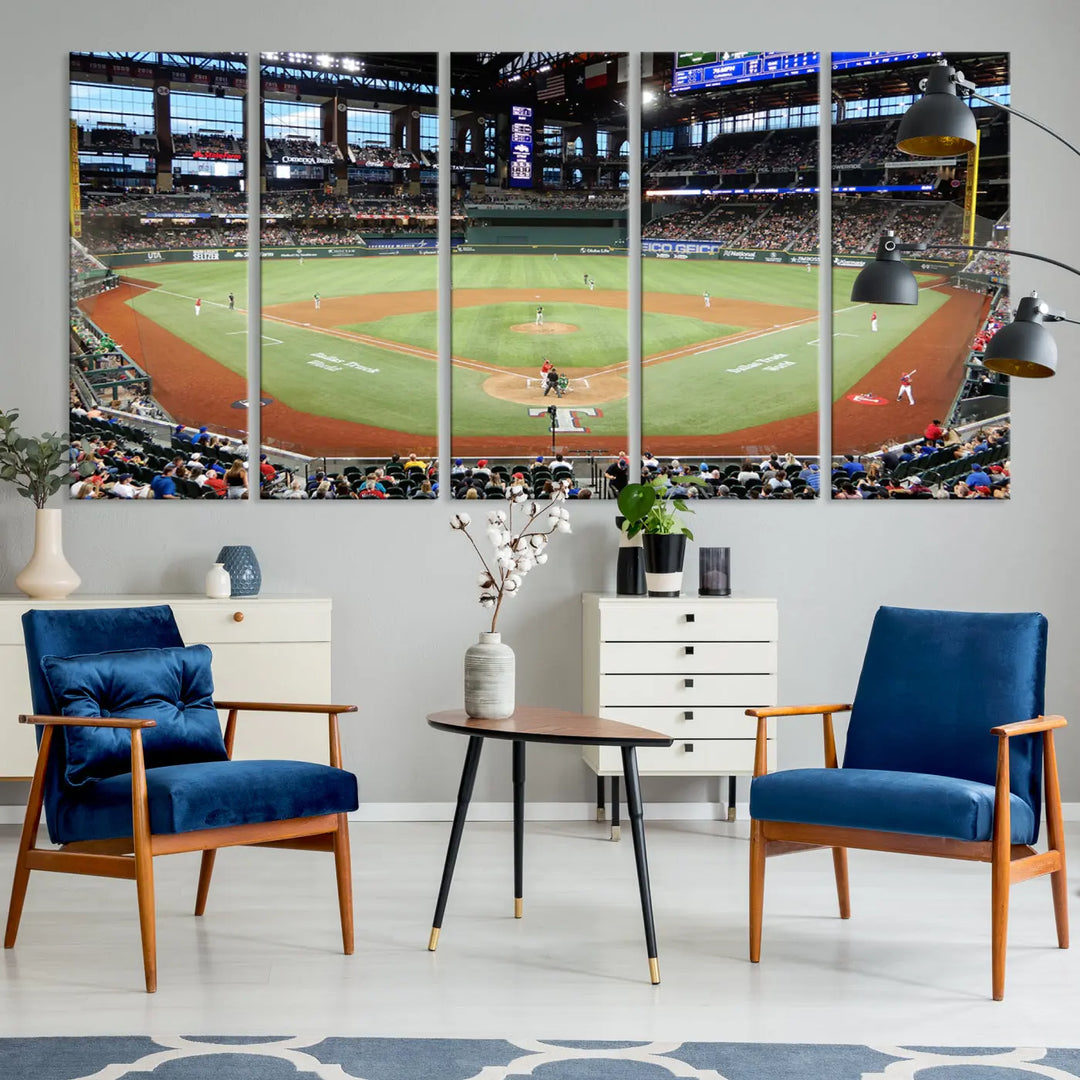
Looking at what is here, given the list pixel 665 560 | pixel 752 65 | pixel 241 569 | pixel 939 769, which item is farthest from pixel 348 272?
pixel 939 769

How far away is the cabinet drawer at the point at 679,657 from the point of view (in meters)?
4.80

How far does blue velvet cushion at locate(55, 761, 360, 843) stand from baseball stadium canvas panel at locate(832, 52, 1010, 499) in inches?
113

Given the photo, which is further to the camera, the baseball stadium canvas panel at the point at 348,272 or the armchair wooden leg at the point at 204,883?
the baseball stadium canvas panel at the point at 348,272

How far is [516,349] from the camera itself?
5.29 meters

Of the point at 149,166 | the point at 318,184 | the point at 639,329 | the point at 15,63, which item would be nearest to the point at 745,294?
the point at 639,329

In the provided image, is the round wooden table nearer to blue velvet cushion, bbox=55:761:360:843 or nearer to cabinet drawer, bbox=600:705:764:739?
blue velvet cushion, bbox=55:761:360:843

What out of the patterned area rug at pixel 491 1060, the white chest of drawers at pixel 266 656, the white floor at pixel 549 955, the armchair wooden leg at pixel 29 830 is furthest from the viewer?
the white chest of drawers at pixel 266 656

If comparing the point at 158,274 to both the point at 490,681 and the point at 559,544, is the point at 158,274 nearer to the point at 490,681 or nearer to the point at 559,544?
the point at 559,544

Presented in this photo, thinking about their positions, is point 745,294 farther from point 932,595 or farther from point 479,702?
point 479,702

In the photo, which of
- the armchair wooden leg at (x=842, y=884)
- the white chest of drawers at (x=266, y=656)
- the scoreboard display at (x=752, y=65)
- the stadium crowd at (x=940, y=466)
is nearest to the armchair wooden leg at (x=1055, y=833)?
the armchair wooden leg at (x=842, y=884)

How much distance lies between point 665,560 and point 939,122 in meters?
2.03

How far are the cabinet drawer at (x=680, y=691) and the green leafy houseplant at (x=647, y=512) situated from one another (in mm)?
561

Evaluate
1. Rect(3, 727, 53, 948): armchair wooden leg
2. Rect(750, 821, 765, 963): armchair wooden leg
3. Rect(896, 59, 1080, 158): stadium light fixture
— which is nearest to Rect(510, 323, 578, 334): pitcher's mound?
Rect(896, 59, 1080, 158): stadium light fixture

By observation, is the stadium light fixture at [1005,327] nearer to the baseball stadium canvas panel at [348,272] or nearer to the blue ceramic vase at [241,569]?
the baseball stadium canvas panel at [348,272]
